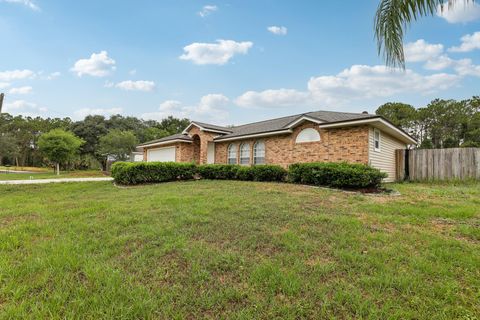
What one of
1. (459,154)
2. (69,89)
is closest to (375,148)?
(459,154)

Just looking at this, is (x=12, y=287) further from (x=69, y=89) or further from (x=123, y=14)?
(x=69, y=89)

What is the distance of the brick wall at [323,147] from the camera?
1157cm

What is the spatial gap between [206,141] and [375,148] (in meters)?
11.0

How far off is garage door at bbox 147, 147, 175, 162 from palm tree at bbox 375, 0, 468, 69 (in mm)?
18112

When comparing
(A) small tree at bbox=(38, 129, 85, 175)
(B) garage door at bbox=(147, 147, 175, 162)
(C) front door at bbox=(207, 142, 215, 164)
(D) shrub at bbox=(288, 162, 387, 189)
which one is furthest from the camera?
(A) small tree at bbox=(38, 129, 85, 175)

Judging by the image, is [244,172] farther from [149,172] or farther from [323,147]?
[149,172]

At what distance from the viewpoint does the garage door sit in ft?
66.6

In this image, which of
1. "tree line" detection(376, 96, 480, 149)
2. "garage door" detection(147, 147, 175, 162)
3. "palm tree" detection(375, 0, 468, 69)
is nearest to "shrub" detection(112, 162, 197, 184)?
"garage door" detection(147, 147, 175, 162)

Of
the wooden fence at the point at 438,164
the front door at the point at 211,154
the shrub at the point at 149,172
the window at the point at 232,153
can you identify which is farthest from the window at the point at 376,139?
the front door at the point at 211,154

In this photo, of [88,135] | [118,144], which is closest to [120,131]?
[118,144]

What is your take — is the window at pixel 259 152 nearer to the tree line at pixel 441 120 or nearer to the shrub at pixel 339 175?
the shrub at pixel 339 175

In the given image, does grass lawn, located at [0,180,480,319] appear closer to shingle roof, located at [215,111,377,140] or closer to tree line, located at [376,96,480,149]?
shingle roof, located at [215,111,377,140]

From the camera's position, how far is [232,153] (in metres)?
17.9

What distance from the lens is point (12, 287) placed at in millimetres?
2686
